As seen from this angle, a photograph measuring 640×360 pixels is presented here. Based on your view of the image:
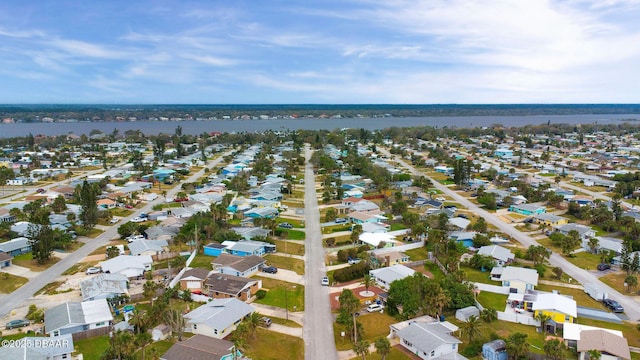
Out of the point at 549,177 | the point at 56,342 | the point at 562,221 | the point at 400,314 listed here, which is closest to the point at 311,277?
the point at 400,314

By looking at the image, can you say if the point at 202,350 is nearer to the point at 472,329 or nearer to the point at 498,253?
the point at 472,329

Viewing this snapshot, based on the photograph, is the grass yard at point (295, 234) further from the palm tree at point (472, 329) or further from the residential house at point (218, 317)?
the palm tree at point (472, 329)

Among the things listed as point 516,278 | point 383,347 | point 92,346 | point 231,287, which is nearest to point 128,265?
point 231,287

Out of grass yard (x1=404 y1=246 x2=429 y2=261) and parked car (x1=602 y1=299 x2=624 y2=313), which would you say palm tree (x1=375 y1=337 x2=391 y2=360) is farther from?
parked car (x1=602 y1=299 x2=624 y2=313)

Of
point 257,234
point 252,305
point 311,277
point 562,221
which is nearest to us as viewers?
point 252,305

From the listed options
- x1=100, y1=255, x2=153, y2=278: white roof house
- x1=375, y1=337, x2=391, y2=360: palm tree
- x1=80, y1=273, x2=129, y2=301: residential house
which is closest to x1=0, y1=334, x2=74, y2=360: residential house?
x1=80, y1=273, x2=129, y2=301: residential house

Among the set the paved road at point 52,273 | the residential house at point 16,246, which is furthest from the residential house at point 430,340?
the residential house at point 16,246

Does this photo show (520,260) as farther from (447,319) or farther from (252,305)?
(252,305)
